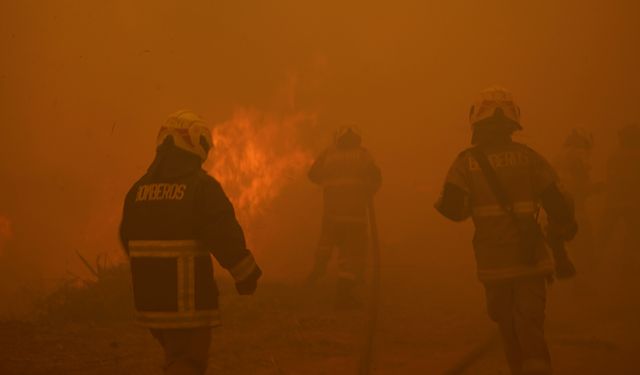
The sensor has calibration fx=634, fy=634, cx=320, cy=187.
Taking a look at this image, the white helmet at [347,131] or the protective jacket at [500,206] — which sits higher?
the white helmet at [347,131]

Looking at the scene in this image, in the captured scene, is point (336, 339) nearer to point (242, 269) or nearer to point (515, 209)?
point (515, 209)

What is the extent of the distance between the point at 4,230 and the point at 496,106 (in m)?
20.1

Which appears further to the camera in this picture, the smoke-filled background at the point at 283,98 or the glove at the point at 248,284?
the smoke-filled background at the point at 283,98

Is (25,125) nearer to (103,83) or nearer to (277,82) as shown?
(103,83)

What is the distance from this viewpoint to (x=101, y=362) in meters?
5.43

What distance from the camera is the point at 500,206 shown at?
4.16 meters

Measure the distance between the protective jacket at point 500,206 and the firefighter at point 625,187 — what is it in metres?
5.97

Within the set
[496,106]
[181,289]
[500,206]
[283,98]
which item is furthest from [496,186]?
[283,98]

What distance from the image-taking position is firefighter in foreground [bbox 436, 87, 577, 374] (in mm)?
4047

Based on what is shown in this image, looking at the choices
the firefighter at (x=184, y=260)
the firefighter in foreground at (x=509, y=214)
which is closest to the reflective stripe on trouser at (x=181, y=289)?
the firefighter at (x=184, y=260)

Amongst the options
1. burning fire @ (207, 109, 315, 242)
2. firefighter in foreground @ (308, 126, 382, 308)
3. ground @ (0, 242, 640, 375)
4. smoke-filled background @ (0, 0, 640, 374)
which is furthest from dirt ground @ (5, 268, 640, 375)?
burning fire @ (207, 109, 315, 242)

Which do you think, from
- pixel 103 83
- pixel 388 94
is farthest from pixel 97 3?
pixel 388 94

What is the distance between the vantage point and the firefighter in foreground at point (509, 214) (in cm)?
405

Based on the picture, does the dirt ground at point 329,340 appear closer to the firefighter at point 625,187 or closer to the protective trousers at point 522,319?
the protective trousers at point 522,319
